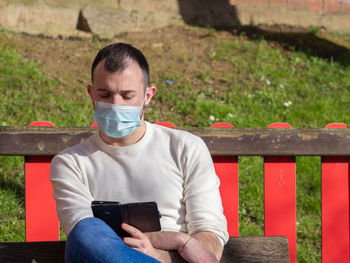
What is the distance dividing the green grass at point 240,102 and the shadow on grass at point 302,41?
6.0 inches

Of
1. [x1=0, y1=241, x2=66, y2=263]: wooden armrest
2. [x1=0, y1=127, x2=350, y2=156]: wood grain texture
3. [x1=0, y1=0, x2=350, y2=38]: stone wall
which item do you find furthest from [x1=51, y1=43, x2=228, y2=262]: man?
[x1=0, y1=0, x2=350, y2=38]: stone wall

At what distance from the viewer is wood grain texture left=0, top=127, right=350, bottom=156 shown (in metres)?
2.60

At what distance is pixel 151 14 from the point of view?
746cm

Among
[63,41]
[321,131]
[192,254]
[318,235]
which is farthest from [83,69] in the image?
[192,254]

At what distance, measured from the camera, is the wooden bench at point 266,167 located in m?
2.61

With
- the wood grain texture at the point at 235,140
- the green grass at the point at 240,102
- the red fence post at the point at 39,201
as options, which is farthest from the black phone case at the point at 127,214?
the green grass at the point at 240,102

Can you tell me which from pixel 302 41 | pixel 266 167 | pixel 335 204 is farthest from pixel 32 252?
pixel 302 41

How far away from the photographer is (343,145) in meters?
2.73

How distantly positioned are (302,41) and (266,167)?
5085 millimetres

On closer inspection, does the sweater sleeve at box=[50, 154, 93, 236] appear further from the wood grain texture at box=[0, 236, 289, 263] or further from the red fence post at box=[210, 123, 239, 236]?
the red fence post at box=[210, 123, 239, 236]

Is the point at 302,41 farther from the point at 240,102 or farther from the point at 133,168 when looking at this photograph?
the point at 133,168

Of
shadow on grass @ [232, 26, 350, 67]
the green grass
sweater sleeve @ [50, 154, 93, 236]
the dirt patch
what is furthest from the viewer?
shadow on grass @ [232, 26, 350, 67]

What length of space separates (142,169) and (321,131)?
1.11 metres

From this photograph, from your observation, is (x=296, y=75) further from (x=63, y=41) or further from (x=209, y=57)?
(x=63, y=41)
